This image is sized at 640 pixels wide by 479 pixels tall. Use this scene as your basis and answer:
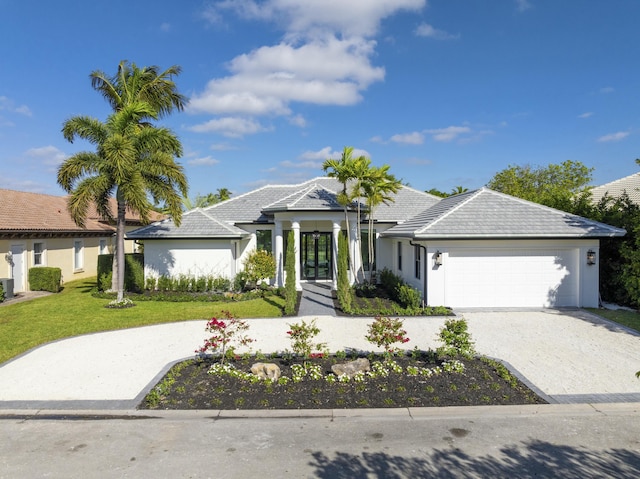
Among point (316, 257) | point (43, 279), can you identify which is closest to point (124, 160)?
point (43, 279)

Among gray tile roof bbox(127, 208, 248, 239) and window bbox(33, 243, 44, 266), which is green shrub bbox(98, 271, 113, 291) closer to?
gray tile roof bbox(127, 208, 248, 239)

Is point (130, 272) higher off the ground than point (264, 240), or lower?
lower

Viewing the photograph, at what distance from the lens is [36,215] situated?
74.4 ft

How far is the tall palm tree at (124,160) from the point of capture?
1595 centimetres

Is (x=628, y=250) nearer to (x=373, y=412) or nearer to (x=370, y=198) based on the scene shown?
(x=370, y=198)

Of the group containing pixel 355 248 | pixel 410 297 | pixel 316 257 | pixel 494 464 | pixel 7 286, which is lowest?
pixel 494 464

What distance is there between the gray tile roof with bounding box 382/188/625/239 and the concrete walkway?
272cm

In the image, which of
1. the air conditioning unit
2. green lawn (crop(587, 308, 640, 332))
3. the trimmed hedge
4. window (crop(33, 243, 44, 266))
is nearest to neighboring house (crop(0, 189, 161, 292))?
window (crop(33, 243, 44, 266))

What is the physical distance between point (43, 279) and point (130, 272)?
4.70 m

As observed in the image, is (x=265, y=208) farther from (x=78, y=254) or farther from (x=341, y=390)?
(x=341, y=390)

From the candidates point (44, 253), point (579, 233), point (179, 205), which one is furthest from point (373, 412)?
point (44, 253)

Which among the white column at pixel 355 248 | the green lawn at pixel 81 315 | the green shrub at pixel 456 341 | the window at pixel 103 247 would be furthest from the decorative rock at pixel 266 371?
the window at pixel 103 247

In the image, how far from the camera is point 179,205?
17.6 meters

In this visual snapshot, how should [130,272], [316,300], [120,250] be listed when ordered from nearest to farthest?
[120,250]
[316,300]
[130,272]
